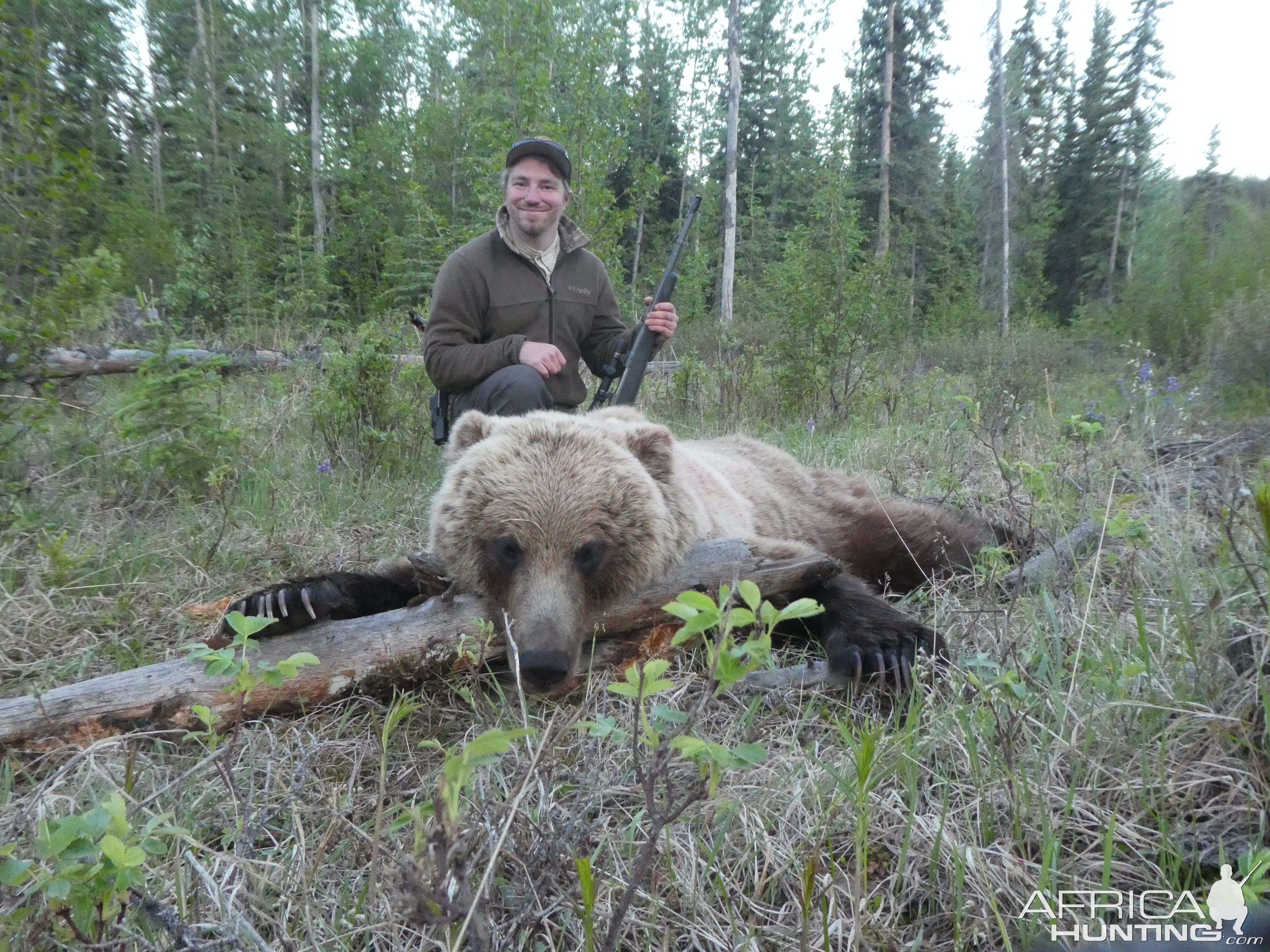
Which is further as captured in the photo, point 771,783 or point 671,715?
point 771,783

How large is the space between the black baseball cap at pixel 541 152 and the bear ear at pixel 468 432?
2322mm

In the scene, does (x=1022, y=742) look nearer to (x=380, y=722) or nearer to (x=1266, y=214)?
(x=380, y=722)

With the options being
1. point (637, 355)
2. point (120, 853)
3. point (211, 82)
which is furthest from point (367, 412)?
point (211, 82)

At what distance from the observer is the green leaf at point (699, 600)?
1.07 m

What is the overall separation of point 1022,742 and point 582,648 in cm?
134

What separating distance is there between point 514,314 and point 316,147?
22.9 metres

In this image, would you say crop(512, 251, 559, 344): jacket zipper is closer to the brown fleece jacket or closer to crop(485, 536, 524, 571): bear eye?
the brown fleece jacket

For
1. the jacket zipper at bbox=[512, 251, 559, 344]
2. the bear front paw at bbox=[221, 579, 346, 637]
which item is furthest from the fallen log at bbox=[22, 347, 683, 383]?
the bear front paw at bbox=[221, 579, 346, 637]

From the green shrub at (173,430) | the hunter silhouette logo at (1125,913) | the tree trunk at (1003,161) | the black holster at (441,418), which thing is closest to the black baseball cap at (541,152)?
the black holster at (441,418)

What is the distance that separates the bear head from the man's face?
2238 millimetres

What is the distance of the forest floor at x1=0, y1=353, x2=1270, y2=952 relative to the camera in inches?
55.4

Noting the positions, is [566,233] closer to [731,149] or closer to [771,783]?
[771,783]

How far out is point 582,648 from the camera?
101 inches

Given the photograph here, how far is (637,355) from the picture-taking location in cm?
458
